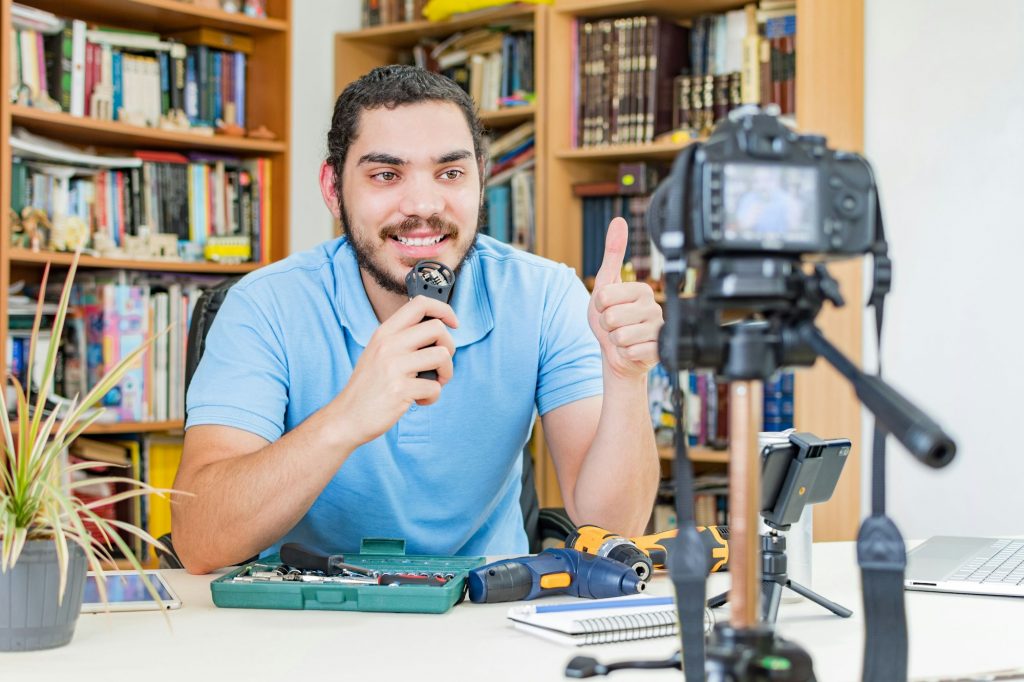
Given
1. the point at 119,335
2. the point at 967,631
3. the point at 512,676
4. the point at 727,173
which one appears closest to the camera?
the point at 727,173

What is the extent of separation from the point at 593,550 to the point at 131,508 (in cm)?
219

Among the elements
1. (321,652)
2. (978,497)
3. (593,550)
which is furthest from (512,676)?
(978,497)

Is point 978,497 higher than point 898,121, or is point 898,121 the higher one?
point 898,121

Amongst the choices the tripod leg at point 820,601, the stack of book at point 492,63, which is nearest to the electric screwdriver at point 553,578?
the tripod leg at point 820,601

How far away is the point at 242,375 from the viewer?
1631 millimetres

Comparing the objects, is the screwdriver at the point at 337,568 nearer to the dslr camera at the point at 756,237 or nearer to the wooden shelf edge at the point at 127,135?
the dslr camera at the point at 756,237

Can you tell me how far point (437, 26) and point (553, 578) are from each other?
2.60 meters

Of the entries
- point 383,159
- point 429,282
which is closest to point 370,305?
point 383,159

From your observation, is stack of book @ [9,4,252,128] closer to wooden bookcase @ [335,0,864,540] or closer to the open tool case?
wooden bookcase @ [335,0,864,540]

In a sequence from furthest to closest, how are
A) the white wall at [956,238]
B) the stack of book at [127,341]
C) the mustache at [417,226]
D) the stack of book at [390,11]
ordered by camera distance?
the stack of book at [390,11] < the stack of book at [127,341] < the white wall at [956,238] < the mustache at [417,226]

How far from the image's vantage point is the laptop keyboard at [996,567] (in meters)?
1.33

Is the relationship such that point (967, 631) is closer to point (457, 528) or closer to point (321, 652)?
point (321, 652)

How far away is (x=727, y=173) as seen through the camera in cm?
61

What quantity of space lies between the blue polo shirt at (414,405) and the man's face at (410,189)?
0.08 meters
